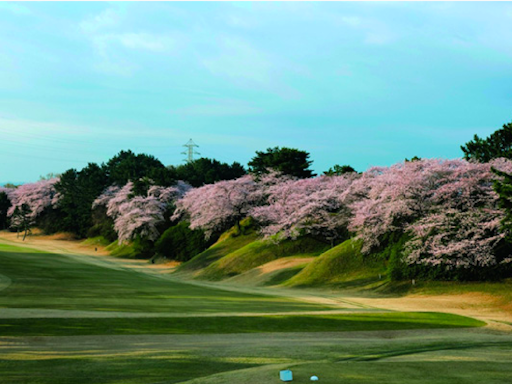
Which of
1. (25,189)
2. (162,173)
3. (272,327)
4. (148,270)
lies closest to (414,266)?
(272,327)

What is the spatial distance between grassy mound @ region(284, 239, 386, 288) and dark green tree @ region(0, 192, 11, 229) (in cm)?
12156

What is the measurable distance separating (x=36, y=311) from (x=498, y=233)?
105 feet

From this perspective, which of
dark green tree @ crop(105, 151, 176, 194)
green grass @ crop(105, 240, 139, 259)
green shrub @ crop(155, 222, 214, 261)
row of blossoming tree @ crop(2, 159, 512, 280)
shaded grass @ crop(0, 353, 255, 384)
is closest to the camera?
shaded grass @ crop(0, 353, 255, 384)

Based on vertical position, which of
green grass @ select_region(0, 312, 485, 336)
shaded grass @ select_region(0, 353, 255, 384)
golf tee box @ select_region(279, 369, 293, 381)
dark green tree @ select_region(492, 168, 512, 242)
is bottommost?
green grass @ select_region(0, 312, 485, 336)

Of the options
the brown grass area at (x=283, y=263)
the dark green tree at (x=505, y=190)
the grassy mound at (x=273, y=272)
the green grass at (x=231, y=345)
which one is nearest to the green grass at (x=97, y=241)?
the grassy mound at (x=273, y=272)

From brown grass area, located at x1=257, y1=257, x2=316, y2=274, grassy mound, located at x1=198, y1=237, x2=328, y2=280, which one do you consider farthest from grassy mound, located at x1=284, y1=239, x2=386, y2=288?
grassy mound, located at x1=198, y1=237, x2=328, y2=280

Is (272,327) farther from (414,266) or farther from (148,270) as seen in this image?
(148,270)

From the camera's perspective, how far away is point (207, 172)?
113 m

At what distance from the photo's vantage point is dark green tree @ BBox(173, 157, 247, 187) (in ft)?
369

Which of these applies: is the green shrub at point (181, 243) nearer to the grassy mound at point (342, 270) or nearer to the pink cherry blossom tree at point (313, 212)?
the pink cherry blossom tree at point (313, 212)

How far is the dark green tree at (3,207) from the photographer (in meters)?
152

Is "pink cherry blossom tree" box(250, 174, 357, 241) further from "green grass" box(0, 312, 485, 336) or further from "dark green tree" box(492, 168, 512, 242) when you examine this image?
"green grass" box(0, 312, 485, 336)

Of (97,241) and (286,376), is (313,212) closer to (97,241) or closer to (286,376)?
(286,376)

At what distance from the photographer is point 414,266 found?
4519 centimetres
